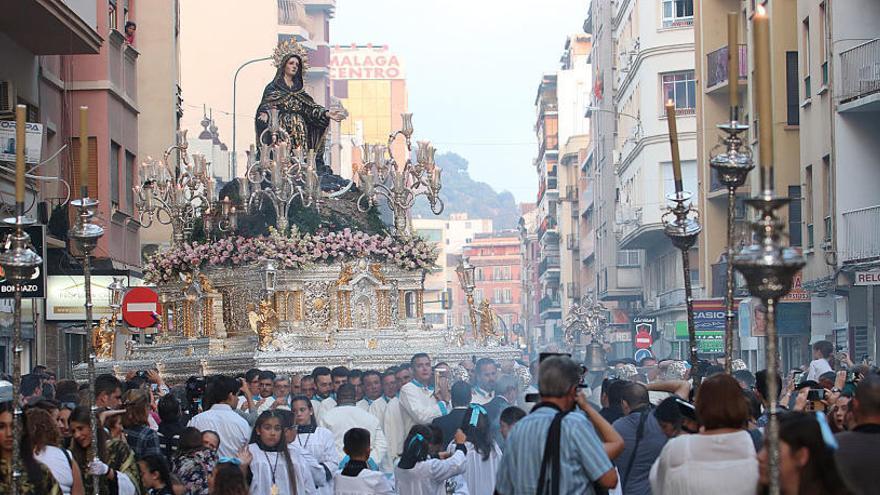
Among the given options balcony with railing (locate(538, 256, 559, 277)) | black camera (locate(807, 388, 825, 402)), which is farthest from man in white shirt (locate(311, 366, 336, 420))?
balcony with railing (locate(538, 256, 559, 277))

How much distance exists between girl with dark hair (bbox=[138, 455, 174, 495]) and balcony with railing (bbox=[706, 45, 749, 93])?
29.8 meters

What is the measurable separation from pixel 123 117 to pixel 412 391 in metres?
15.4

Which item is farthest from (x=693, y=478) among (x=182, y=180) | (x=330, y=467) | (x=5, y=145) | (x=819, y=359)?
(x=182, y=180)

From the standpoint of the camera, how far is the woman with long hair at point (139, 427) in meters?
12.5

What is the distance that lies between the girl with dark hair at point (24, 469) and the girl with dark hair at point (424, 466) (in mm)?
4392

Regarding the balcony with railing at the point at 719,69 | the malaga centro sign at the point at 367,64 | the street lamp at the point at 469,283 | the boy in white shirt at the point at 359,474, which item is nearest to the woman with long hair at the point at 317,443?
the boy in white shirt at the point at 359,474

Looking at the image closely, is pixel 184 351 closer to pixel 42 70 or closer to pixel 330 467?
pixel 42 70

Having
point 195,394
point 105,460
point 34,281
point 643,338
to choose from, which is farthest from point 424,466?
point 643,338

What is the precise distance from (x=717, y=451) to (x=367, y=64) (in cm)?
15217

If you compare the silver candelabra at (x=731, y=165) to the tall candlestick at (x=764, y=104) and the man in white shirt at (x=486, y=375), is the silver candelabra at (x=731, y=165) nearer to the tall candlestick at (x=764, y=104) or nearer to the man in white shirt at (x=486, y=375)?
the tall candlestick at (x=764, y=104)

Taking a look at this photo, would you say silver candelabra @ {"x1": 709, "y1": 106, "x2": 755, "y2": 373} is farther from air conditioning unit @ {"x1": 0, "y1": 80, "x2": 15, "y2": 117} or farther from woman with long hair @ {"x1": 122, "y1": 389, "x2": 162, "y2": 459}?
air conditioning unit @ {"x1": 0, "y1": 80, "x2": 15, "y2": 117}

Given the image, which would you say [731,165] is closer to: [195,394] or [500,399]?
[195,394]

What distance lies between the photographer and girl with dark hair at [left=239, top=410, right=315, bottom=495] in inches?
505

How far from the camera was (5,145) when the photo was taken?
22969 mm
